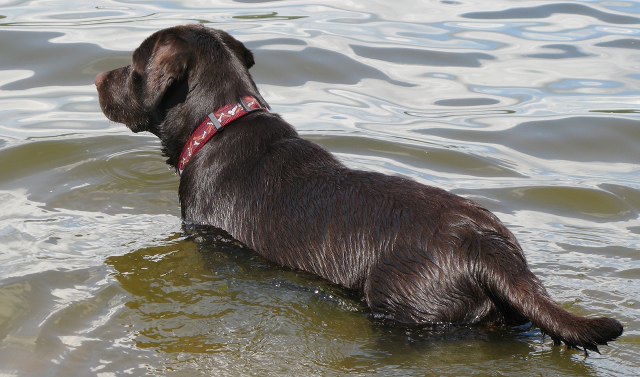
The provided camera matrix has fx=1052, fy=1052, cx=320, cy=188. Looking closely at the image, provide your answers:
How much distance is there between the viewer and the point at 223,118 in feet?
21.4

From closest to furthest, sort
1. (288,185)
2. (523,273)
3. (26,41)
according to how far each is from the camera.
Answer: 1. (523,273)
2. (288,185)
3. (26,41)

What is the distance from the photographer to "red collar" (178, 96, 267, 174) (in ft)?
21.3

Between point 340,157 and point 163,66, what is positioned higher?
point 163,66

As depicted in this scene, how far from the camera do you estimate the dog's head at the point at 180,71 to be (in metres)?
6.49

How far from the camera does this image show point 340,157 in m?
8.53

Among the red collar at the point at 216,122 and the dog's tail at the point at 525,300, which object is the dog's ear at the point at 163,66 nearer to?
the red collar at the point at 216,122

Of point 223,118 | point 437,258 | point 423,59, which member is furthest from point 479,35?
point 437,258

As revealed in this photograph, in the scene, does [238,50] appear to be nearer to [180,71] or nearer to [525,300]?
[180,71]

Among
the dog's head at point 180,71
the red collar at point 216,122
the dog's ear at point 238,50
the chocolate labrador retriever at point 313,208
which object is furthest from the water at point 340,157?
the dog's ear at point 238,50

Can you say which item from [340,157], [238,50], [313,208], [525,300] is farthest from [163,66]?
[525,300]

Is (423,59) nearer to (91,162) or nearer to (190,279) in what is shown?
(91,162)

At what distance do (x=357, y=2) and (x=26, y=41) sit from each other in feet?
14.8

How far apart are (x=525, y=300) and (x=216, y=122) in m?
2.43

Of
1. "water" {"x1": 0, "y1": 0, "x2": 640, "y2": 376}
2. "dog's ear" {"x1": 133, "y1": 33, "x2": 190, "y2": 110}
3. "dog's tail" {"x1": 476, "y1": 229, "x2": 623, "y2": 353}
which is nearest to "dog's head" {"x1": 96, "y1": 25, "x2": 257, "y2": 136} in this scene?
"dog's ear" {"x1": 133, "y1": 33, "x2": 190, "y2": 110}
